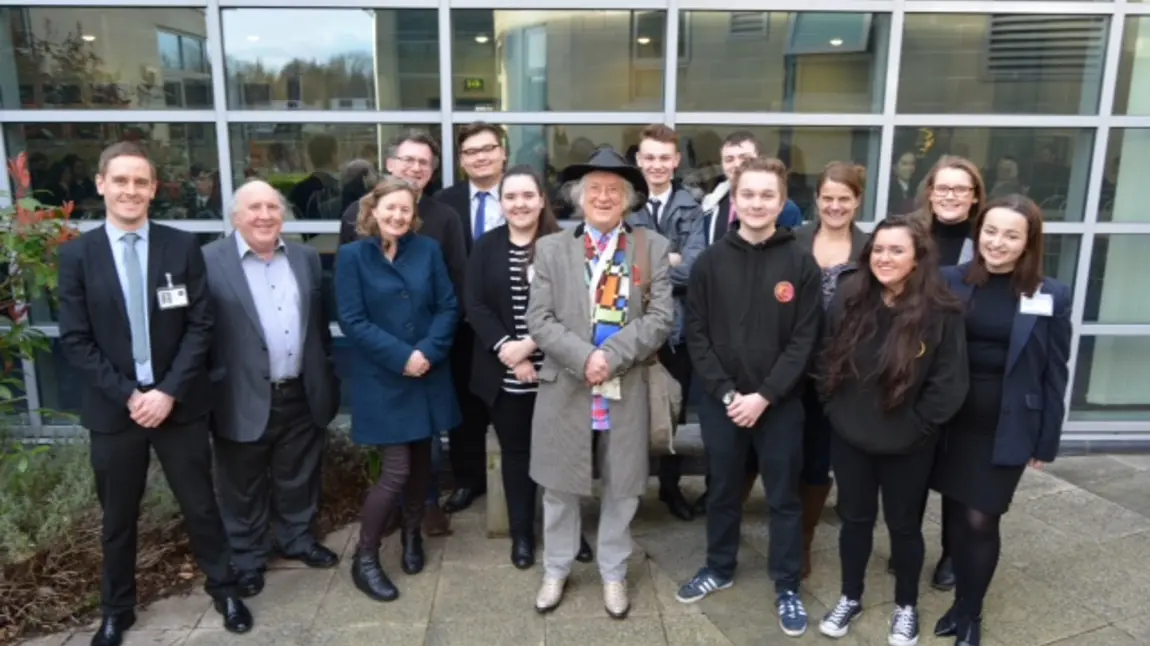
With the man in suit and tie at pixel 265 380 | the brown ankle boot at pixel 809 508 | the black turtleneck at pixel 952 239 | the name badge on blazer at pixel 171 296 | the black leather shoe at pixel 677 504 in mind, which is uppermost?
the black turtleneck at pixel 952 239

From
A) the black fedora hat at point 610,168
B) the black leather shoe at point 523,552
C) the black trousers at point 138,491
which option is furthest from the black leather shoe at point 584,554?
the black fedora hat at point 610,168

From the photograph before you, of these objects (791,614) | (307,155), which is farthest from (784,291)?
(307,155)

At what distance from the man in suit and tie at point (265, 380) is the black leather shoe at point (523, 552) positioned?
0.85 m

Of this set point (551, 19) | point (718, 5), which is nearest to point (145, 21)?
point (551, 19)

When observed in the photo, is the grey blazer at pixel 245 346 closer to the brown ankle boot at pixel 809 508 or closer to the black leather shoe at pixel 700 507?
the black leather shoe at pixel 700 507

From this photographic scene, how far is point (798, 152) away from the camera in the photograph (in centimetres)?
502

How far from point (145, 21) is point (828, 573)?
4.83 m

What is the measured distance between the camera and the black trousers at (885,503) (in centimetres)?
295

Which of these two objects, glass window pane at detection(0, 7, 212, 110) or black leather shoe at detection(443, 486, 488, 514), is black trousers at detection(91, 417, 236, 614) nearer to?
black leather shoe at detection(443, 486, 488, 514)

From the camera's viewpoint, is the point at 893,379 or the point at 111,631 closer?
the point at 893,379

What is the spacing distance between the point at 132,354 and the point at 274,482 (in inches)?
40.8

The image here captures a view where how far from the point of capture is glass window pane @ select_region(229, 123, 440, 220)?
4.83m

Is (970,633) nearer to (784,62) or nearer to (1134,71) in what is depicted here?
(784,62)

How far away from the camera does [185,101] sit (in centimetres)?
480
